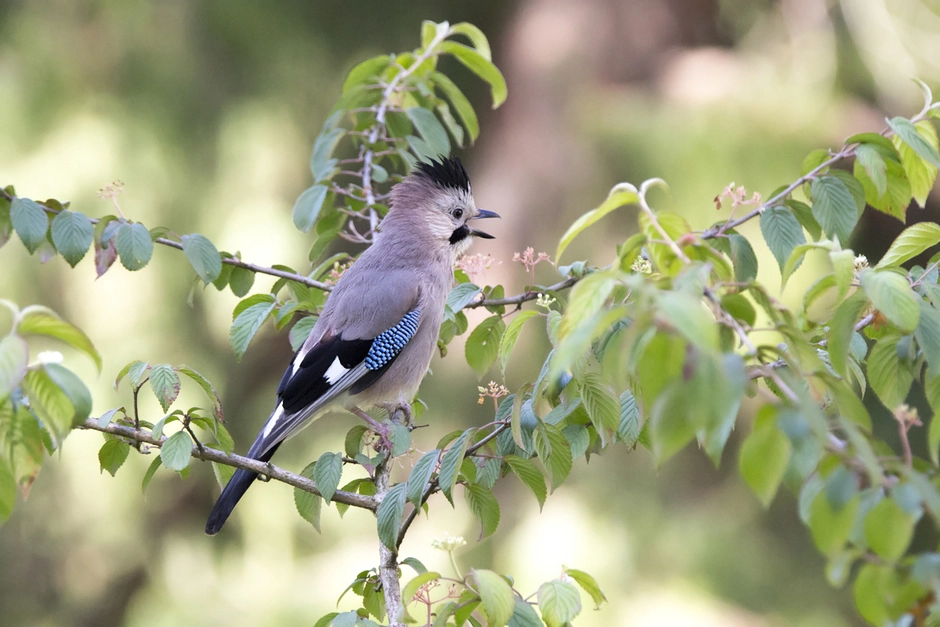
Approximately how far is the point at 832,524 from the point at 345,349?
1.18 metres

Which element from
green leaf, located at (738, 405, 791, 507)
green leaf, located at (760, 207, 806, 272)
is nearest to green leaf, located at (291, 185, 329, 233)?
green leaf, located at (760, 207, 806, 272)

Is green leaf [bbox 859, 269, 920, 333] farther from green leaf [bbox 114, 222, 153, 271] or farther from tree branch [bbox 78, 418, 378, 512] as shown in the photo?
green leaf [bbox 114, 222, 153, 271]

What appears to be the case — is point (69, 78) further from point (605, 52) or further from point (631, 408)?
point (631, 408)

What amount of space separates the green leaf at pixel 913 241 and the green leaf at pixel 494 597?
486 millimetres

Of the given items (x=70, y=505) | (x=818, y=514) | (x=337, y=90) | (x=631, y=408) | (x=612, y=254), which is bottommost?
(x=70, y=505)

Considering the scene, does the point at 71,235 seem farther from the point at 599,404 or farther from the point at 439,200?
the point at 439,200

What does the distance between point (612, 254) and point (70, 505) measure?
5.93 feet

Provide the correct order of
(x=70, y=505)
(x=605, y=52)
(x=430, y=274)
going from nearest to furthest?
(x=430, y=274) < (x=70, y=505) < (x=605, y=52)

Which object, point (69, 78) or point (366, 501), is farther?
point (69, 78)

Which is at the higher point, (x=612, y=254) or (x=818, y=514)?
(x=818, y=514)

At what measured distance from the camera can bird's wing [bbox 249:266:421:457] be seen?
153 cm

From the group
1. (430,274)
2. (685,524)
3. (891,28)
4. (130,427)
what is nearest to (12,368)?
(130,427)

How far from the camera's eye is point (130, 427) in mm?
1104

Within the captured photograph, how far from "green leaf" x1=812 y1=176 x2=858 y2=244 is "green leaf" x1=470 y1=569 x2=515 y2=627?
0.49 metres
